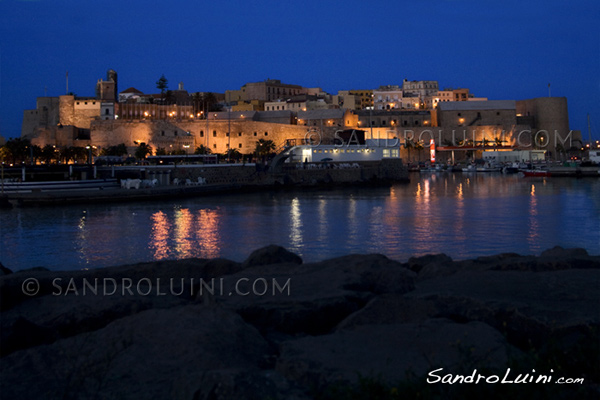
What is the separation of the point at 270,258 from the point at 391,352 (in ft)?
11.7

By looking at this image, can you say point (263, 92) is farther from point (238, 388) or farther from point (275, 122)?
point (238, 388)

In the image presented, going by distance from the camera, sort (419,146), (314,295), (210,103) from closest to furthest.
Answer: (314,295)
(419,146)
(210,103)

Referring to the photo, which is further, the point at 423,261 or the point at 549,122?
the point at 549,122

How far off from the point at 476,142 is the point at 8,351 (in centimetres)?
6236

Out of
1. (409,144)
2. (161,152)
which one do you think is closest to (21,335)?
(161,152)

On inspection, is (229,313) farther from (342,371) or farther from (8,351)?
(8,351)

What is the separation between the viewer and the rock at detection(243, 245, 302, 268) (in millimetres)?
6465

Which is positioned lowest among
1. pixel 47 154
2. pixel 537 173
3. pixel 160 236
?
pixel 160 236

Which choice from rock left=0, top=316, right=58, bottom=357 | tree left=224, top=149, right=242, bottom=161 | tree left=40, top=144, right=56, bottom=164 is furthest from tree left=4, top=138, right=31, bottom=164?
rock left=0, top=316, right=58, bottom=357

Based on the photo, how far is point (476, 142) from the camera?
2441 inches

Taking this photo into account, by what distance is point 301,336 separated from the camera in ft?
12.5

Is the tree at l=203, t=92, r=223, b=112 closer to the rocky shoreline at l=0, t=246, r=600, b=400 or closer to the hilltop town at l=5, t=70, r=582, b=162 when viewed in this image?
the hilltop town at l=5, t=70, r=582, b=162

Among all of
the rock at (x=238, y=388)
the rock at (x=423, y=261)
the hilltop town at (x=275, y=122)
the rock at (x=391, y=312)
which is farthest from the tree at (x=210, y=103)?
the rock at (x=238, y=388)

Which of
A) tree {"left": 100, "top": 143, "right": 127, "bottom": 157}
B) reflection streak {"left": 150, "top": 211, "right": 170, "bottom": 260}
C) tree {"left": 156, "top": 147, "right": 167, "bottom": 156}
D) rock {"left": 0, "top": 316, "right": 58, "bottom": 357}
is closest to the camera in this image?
rock {"left": 0, "top": 316, "right": 58, "bottom": 357}
